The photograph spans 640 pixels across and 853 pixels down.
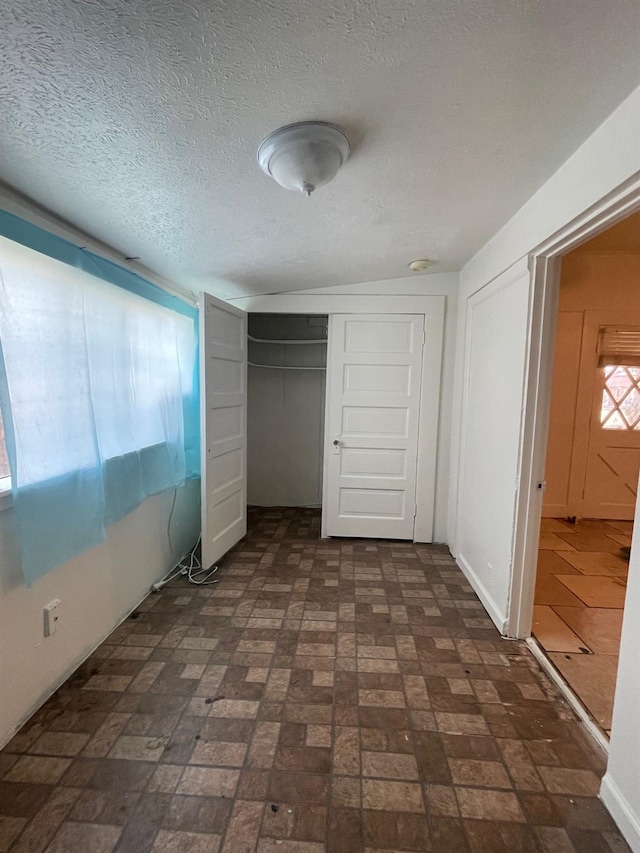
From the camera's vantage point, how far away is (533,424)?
6.16 ft

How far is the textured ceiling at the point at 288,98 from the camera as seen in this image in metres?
0.81

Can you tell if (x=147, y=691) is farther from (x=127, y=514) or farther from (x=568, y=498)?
(x=568, y=498)

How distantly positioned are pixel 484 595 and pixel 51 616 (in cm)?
228

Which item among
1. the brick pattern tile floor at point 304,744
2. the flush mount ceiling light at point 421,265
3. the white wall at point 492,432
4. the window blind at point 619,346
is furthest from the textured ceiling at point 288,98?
the window blind at point 619,346

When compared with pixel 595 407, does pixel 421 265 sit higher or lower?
higher

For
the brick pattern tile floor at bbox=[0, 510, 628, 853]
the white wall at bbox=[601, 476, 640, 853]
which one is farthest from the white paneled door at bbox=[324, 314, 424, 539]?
the white wall at bbox=[601, 476, 640, 853]

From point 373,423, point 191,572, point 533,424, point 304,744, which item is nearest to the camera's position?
point 304,744

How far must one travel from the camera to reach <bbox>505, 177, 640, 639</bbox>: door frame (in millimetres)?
1814

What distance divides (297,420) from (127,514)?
2294mm

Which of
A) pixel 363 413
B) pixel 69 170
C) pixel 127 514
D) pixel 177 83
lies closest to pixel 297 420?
pixel 363 413

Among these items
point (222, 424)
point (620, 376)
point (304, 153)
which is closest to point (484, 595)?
point (222, 424)

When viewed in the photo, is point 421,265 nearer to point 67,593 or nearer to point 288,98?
point 288,98

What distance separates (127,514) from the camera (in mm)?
2086

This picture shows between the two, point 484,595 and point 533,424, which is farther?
point 484,595
